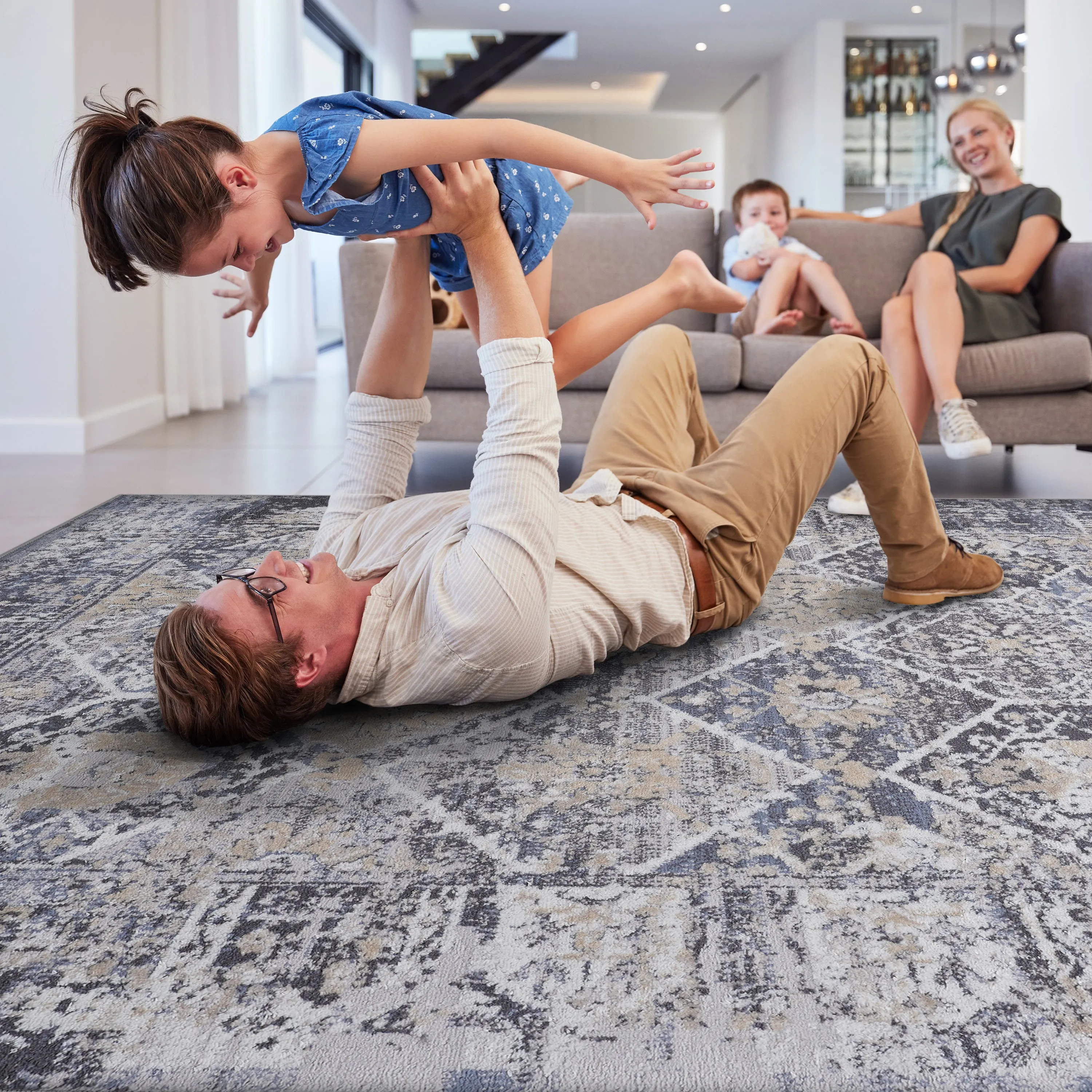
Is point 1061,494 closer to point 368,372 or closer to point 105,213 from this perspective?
point 368,372

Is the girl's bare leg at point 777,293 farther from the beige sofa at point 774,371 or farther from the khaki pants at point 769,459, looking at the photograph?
the khaki pants at point 769,459

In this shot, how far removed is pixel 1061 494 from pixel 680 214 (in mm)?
1756

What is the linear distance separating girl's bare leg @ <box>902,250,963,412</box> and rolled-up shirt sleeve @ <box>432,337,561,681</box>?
190 centimetres

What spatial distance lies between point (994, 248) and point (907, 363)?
0.77 m

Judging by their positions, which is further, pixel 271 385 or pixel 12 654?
pixel 271 385

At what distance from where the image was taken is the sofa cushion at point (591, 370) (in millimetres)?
3359

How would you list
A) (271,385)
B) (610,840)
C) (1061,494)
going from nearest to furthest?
(610,840) < (1061,494) < (271,385)

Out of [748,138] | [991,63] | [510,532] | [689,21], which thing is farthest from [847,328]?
[748,138]

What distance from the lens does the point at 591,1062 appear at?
88cm

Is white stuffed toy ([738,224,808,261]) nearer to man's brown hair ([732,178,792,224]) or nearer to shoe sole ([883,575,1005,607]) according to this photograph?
man's brown hair ([732,178,792,224])

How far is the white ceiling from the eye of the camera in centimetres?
931

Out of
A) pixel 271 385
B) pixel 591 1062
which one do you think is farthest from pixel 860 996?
pixel 271 385

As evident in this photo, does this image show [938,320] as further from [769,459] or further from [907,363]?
[769,459]

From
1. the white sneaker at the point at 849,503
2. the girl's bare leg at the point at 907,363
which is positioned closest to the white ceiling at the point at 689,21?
the girl's bare leg at the point at 907,363
